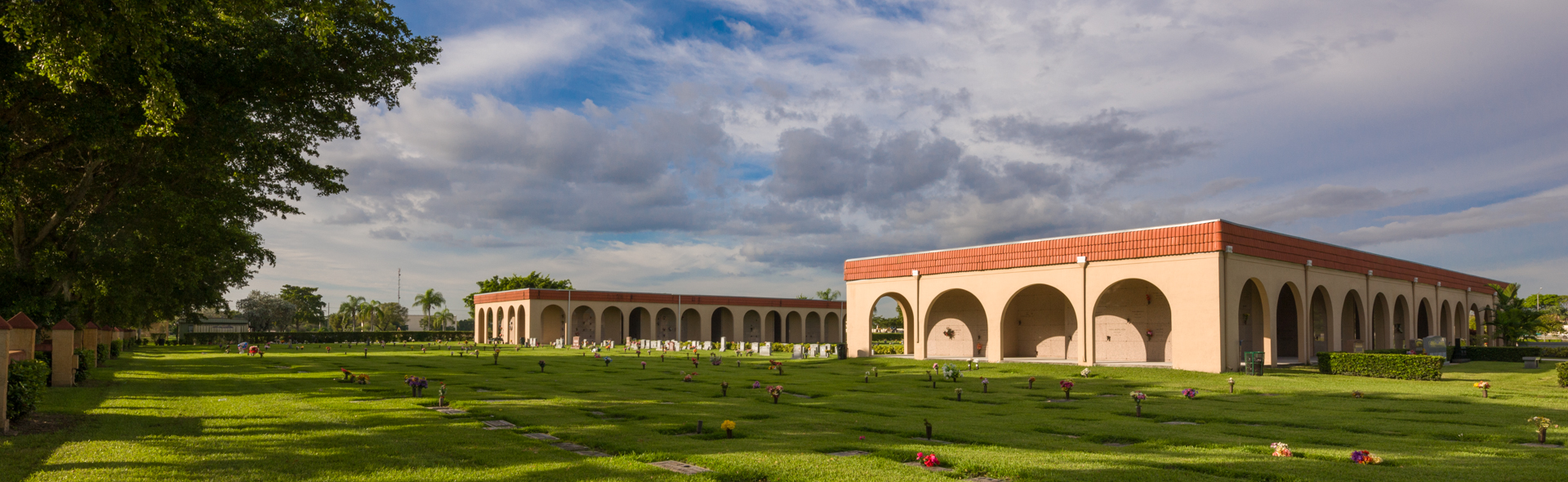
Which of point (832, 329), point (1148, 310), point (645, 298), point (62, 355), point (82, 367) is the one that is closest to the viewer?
point (62, 355)

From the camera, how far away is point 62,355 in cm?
2027

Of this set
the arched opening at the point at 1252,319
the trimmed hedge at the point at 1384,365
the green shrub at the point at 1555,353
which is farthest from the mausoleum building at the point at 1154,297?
the green shrub at the point at 1555,353

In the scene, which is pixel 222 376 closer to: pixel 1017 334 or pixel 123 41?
pixel 123 41

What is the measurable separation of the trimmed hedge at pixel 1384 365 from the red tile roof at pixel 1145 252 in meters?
4.30

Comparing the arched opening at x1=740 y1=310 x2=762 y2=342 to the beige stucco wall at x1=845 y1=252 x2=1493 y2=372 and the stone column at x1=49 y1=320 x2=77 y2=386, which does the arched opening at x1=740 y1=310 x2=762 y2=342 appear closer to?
the beige stucco wall at x1=845 y1=252 x2=1493 y2=372

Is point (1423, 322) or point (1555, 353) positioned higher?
point (1423, 322)

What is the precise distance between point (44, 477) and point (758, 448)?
789cm

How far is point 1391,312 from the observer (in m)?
38.2

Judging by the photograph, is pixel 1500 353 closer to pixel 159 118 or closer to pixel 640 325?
pixel 159 118

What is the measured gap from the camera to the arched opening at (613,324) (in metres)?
69.6

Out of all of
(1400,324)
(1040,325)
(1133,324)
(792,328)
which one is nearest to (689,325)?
(792,328)

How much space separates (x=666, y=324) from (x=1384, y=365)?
56.2 metres

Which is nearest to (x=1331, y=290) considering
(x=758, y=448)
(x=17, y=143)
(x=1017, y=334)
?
(x=1017, y=334)

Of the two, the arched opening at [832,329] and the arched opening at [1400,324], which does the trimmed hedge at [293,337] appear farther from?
the arched opening at [1400,324]
